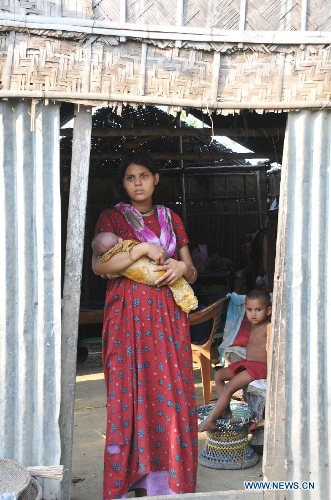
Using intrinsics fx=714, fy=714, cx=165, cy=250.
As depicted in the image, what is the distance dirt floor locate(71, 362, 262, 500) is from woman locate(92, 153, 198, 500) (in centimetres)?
64

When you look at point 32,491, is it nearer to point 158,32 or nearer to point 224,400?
point 224,400

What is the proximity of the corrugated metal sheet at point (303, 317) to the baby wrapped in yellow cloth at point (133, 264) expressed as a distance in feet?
2.00

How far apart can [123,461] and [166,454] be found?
28 cm

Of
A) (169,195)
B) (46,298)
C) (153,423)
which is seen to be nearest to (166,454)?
(153,423)

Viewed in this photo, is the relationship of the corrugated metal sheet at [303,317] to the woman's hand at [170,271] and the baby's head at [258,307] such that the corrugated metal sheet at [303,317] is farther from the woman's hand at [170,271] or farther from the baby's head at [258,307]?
the baby's head at [258,307]

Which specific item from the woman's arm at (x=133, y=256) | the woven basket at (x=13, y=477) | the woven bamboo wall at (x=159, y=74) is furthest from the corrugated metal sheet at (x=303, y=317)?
the woven basket at (x=13, y=477)

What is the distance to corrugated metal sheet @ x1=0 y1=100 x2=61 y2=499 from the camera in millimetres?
3764

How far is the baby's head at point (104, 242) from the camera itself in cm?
428

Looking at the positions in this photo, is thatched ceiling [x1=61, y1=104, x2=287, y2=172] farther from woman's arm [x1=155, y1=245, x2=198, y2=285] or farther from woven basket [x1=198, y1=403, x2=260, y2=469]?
woven basket [x1=198, y1=403, x2=260, y2=469]

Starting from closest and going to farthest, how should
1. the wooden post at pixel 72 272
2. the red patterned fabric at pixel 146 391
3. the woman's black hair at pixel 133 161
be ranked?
1. the wooden post at pixel 72 272
2. the red patterned fabric at pixel 146 391
3. the woman's black hair at pixel 133 161

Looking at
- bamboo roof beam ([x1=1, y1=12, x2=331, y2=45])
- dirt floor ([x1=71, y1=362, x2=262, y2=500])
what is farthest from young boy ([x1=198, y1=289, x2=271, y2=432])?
bamboo roof beam ([x1=1, y1=12, x2=331, y2=45])

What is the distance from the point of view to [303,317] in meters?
4.04

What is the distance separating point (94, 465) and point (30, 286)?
2127 millimetres

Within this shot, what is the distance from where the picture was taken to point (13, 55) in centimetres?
367
